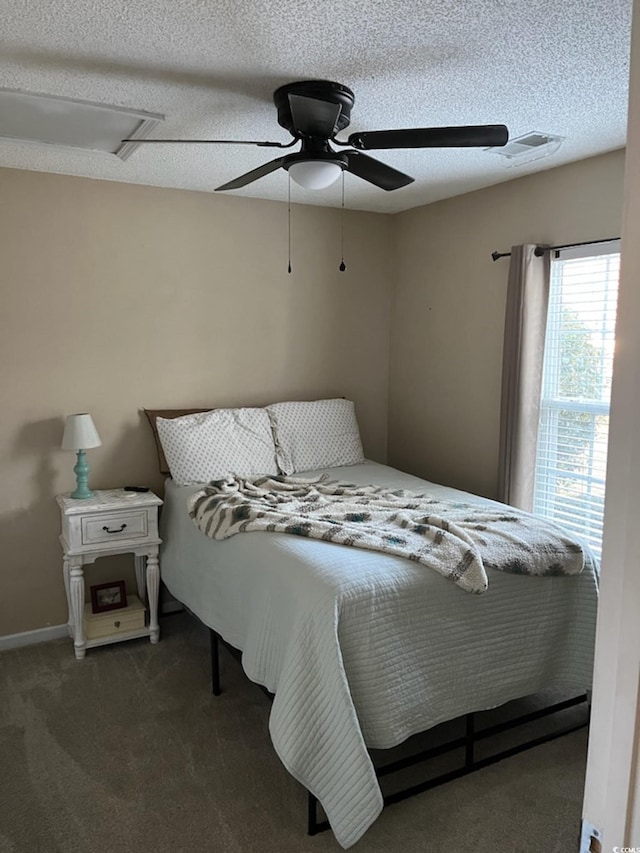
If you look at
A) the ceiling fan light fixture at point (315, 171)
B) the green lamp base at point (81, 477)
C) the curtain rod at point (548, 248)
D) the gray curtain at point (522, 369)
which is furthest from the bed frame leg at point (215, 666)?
the curtain rod at point (548, 248)

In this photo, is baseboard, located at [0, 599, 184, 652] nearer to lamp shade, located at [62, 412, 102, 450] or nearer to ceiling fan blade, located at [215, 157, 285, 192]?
lamp shade, located at [62, 412, 102, 450]

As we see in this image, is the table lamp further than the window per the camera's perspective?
Yes

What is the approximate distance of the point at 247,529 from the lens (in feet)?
8.47

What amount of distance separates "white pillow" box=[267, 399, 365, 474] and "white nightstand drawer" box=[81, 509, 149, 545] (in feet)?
2.76

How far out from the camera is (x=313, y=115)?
2057mm

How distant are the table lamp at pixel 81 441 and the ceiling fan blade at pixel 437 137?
196 cm

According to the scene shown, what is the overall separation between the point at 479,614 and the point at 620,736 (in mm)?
1580

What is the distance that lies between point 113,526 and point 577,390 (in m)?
2.41

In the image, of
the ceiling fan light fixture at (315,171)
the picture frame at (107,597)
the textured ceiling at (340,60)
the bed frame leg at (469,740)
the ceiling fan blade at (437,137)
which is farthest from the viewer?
the picture frame at (107,597)

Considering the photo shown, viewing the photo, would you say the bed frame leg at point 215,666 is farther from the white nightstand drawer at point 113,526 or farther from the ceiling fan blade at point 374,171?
the ceiling fan blade at point 374,171

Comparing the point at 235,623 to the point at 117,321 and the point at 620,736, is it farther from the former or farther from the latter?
the point at 620,736

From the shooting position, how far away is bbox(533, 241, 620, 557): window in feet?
9.66

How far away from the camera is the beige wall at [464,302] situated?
9.88 feet

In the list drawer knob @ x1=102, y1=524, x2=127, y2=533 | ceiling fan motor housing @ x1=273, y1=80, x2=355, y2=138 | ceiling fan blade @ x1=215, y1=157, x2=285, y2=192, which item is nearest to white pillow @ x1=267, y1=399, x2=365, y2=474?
drawer knob @ x1=102, y1=524, x2=127, y2=533
